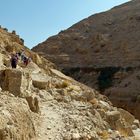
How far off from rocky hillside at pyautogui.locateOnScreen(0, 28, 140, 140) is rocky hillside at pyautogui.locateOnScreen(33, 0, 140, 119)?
23.5m

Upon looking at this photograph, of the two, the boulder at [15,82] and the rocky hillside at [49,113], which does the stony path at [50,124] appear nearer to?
the rocky hillside at [49,113]

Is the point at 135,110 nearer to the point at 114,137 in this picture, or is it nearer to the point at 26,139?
the point at 114,137

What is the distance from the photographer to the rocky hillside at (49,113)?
8.70m

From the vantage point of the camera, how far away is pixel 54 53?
58.5 metres

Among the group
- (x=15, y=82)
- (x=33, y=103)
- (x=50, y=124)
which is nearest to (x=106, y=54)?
(x=15, y=82)

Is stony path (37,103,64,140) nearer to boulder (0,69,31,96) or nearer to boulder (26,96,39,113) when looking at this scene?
boulder (26,96,39,113)

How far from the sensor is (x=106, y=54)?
5441 centimetres

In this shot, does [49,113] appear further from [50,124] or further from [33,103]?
[33,103]

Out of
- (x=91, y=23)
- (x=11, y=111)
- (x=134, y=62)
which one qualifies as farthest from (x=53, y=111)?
(x=91, y=23)

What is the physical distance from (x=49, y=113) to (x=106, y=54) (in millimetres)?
42379

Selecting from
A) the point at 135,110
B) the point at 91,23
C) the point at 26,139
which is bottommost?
the point at 135,110

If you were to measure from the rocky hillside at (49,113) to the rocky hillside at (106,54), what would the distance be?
23.5 m

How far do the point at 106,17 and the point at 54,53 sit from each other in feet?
52.9

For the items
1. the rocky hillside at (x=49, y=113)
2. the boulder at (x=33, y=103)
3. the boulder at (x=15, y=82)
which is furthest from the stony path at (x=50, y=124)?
the boulder at (x=15, y=82)
